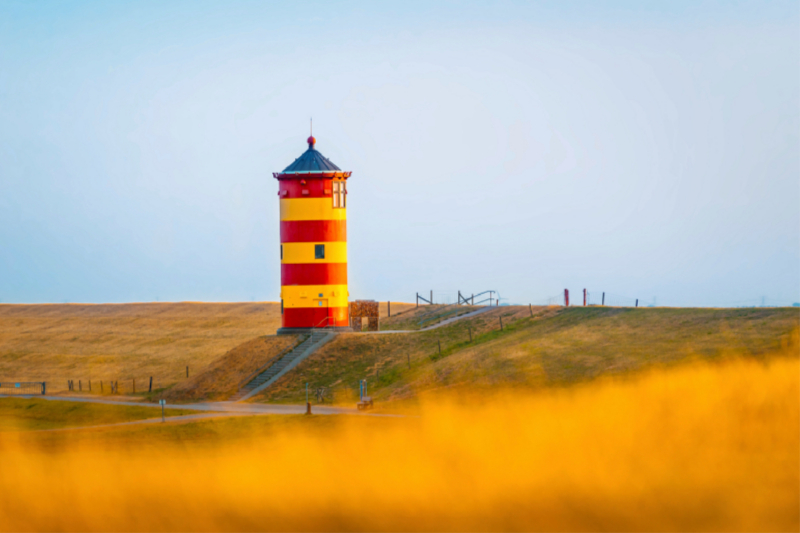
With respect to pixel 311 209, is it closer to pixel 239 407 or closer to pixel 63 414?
pixel 239 407

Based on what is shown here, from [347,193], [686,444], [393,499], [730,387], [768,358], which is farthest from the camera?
[347,193]

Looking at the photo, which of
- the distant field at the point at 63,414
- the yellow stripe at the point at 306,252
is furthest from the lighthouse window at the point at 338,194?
the distant field at the point at 63,414

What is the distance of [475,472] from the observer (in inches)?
904

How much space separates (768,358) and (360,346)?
24.2 metres

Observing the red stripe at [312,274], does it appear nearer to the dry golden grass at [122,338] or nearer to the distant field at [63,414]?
the dry golden grass at [122,338]

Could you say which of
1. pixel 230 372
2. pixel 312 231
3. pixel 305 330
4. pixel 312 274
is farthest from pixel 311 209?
pixel 230 372

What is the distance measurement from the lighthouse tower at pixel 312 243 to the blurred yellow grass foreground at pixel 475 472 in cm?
2242

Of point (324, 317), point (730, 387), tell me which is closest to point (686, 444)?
point (730, 387)

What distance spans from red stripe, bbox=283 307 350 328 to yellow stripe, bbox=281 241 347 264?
9.59 feet

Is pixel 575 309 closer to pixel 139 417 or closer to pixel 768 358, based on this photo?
pixel 768 358

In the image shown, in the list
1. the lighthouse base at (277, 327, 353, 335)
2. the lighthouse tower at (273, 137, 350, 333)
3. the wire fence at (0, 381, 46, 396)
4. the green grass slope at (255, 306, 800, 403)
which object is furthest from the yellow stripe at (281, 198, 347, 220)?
the wire fence at (0, 381, 46, 396)

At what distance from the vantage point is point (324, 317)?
5322 cm

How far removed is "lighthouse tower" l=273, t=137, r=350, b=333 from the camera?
2082 inches

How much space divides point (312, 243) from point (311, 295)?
3156 mm
